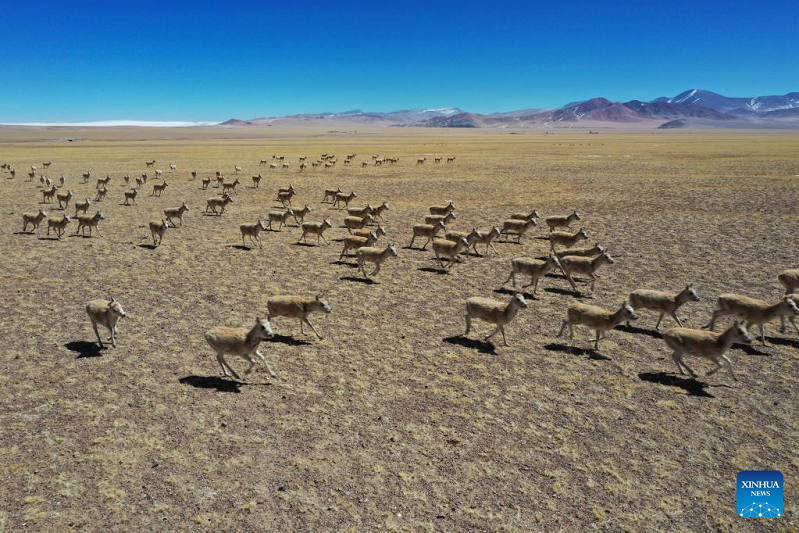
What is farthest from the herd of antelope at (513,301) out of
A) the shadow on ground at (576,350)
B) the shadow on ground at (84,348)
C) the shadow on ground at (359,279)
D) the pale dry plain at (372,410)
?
the pale dry plain at (372,410)

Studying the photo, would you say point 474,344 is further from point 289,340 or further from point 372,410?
point 289,340

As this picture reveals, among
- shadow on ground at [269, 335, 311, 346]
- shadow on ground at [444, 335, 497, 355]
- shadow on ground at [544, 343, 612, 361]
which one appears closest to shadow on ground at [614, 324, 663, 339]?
shadow on ground at [544, 343, 612, 361]

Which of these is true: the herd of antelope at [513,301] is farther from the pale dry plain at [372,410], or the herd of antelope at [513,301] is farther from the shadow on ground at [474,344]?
the pale dry plain at [372,410]

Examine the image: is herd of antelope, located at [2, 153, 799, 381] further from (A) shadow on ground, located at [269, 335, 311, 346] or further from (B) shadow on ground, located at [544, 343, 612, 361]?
(A) shadow on ground, located at [269, 335, 311, 346]

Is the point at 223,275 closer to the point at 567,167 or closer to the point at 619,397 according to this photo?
the point at 619,397

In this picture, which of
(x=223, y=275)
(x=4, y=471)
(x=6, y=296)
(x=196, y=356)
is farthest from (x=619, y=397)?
(x=6, y=296)

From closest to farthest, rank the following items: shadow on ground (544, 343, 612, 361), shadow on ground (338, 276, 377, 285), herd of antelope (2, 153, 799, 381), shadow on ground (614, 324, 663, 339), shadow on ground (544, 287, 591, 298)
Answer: herd of antelope (2, 153, 799, 381) → shadow on ground (544, 343, 612, 361) → shadow on ground (614, 324, 663, 339) → shadow on ground (544, 287, 591, 298) → shadow on ground (338, 276, 377, 285)

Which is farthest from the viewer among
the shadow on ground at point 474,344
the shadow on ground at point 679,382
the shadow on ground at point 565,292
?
the shadow on ground at point 565,292

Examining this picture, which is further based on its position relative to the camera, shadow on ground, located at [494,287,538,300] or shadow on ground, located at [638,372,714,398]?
shadow on ground, located at [494,287,538,300]

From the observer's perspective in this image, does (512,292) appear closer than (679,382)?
No

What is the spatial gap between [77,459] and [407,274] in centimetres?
1239

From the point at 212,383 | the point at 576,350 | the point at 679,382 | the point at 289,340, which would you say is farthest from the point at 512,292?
the point at 212,383

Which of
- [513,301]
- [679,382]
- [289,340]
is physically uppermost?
[513,301]

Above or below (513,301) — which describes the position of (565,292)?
below
